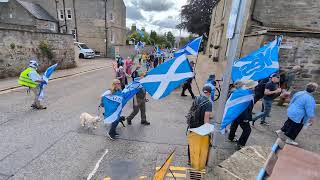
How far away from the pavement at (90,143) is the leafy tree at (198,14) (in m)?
29.3

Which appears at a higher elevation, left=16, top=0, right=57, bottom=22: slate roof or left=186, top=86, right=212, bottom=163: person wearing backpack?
left=16, top=0, right=57, bottom=22: slate roof

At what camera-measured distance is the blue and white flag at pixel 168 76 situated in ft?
16.2

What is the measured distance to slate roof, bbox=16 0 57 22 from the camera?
29.5m

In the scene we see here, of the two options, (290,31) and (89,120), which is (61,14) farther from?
(290,31)

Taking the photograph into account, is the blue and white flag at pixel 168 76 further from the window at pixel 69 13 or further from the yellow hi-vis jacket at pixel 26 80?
the window at pixel 69 13

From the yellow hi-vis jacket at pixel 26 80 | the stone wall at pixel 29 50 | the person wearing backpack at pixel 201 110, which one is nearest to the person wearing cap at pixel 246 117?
the person wearing backpack at pixel 201 110

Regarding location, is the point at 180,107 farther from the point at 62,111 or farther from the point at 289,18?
the point at 289,18

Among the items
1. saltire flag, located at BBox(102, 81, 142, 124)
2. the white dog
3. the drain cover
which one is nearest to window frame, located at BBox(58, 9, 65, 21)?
the white dog

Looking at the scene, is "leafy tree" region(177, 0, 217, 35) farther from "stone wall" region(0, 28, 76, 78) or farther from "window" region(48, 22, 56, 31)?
"stone wall" region(0, 28, 76, 78)

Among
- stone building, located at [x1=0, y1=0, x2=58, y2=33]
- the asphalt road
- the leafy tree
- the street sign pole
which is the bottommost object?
the asphalt road

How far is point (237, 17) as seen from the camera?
14.5 ft

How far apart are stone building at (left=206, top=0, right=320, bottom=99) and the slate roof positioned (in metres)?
27.6

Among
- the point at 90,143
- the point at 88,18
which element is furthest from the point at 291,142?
the point at 88,18

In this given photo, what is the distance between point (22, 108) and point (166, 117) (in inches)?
209
